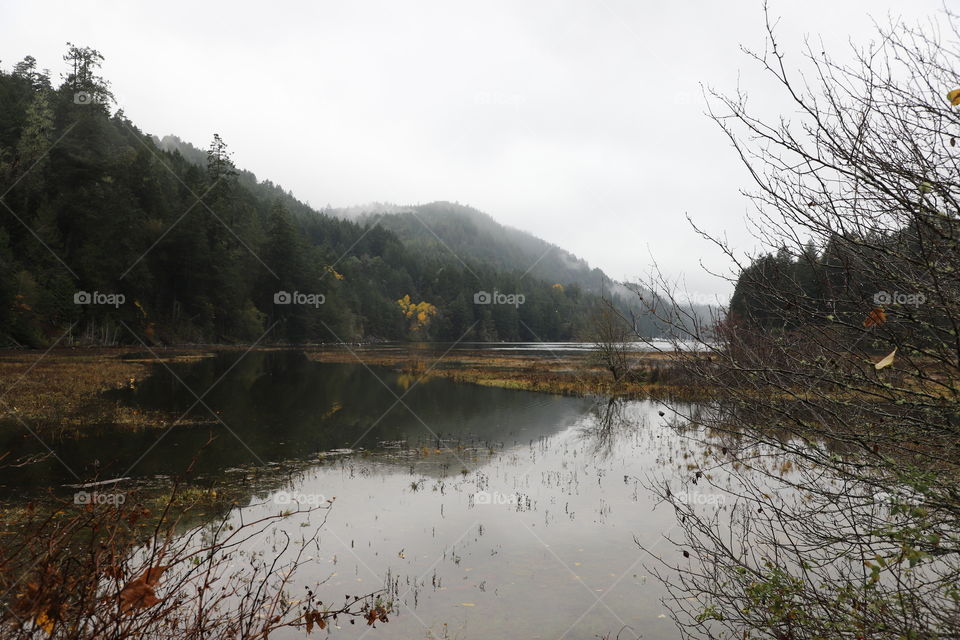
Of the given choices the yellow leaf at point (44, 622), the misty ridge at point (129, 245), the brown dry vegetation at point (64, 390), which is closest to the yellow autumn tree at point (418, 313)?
the misty ridge at point (129, 245)

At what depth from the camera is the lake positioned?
265 inches

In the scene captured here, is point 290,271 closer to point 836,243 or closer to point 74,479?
point 74,479

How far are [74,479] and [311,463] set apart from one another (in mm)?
4628

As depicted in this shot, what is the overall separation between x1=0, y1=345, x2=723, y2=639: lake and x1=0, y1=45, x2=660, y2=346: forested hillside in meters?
20.3

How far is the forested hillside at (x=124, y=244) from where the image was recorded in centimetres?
4600

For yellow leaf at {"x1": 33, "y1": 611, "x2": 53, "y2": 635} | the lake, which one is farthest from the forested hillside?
yellow leaf at {"x1": 33, "y1": 611, "x2": 53, "y2": 635}

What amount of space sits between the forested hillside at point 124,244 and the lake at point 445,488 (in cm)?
2026

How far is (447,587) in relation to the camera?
279 inches

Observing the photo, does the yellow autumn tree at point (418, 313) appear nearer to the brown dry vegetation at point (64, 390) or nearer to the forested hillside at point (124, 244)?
the forested hillside at point (124, 244)

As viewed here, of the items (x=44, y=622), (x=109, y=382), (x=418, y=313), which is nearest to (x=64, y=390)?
(x=109, y=382)

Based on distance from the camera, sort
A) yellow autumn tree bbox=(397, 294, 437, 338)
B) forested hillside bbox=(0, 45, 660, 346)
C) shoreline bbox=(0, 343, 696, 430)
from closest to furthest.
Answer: shoreline bbox=(0, 343, 696, 430)
forested hillside bbox=(0, 45, 660, 346)
yellow autumn tree bbox=(397, 294, 437, 338)

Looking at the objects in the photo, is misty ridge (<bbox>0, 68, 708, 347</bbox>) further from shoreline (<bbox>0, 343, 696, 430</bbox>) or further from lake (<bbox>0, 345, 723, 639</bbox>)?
lake (<bbox>0, 345, 723, 639</bbox>)

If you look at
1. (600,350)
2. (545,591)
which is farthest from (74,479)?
(600,350)

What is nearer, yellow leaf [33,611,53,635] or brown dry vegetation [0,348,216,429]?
yellow leaf [33,611,53,635]
